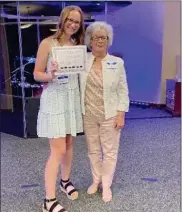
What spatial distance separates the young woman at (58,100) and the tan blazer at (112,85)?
0.11 m

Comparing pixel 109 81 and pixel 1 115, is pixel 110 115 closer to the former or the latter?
pixel 109 81

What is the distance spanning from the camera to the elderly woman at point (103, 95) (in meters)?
2.08

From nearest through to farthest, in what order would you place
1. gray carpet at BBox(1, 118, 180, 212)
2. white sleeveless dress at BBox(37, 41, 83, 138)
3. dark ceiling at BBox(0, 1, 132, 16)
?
white sleeveless dress at BBox(37, 41, 83, 138) → gray carpet at BBox(1, 118, 180, 212) → dark ceiling at BBox(0, 1, 132, 16)

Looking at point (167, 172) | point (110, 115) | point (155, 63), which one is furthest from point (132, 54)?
point (110, 115)

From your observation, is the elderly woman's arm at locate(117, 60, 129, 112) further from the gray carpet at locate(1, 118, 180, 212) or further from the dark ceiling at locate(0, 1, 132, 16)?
the dark ceiling at locate(0, 1, 132, 16)

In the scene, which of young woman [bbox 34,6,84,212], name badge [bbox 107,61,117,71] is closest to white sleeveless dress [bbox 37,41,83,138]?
young woman [bbox 34,6,84,212]

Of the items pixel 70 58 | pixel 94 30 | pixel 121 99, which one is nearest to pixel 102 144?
pixel 121 99

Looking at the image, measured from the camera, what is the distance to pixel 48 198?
6.98 feet

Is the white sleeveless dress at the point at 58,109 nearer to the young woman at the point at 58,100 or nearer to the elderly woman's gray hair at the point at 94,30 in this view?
the young woman at the point at 58,100

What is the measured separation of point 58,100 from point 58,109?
0.19ft

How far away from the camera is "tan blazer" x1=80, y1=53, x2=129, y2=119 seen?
82.6 inches

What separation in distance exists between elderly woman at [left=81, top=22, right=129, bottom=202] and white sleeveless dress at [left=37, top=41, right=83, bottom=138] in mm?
102

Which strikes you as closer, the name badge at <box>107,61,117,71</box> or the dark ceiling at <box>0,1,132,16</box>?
the name badge at <box>107,61,117,71</box>

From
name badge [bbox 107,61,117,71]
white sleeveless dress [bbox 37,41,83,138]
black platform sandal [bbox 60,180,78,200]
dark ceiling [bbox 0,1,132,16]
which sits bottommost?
black platform sandal [bbox 60,180,78,200]
